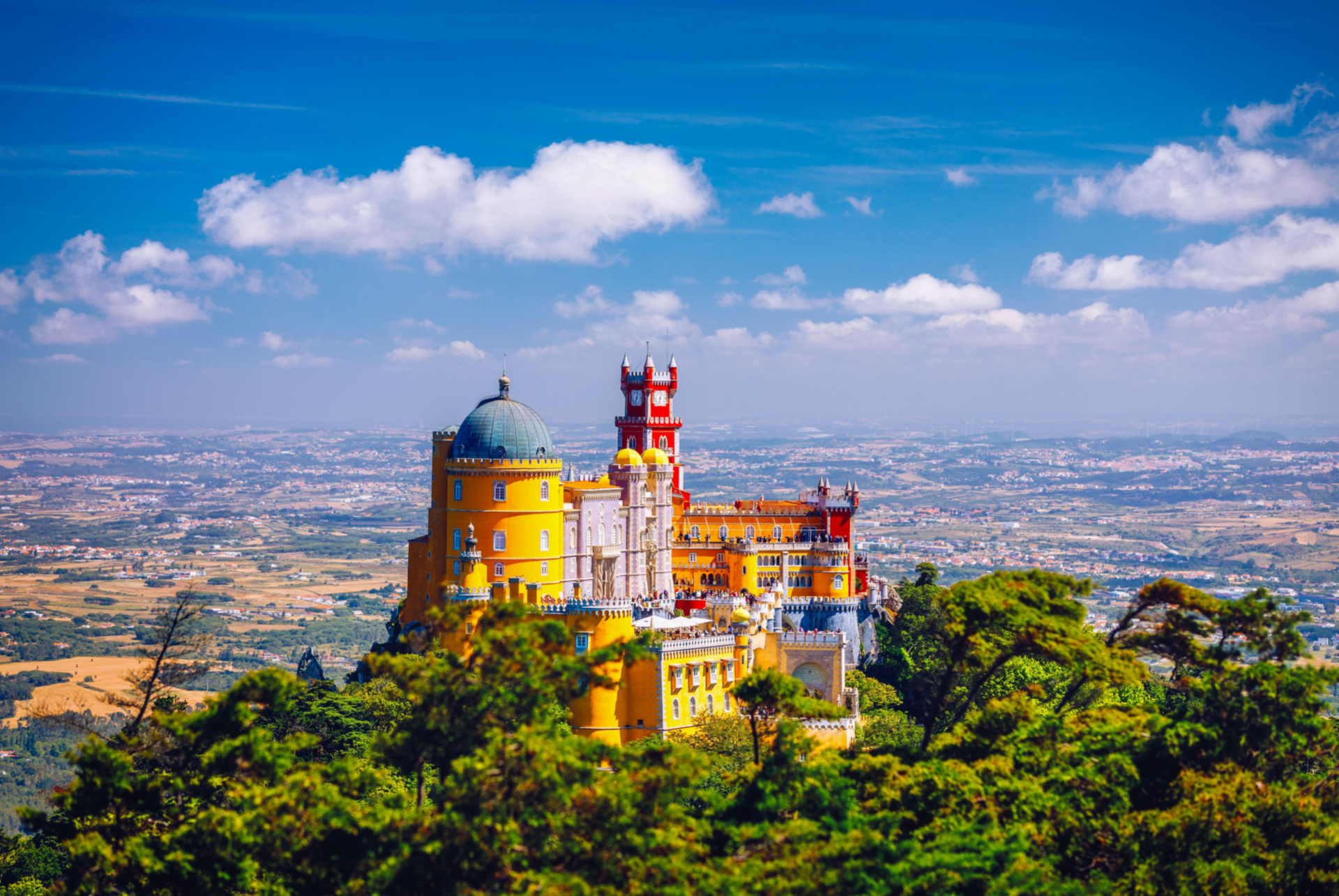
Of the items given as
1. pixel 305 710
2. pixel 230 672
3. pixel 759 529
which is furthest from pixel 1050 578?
pixel 230 672

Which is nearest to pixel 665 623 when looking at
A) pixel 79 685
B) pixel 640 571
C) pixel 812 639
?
pixel 812 639

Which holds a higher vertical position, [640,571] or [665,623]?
[640,571]

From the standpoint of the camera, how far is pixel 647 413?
109m

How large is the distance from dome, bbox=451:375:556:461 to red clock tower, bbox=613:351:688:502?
29.4 m

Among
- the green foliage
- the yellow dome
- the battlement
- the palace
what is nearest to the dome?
the palace

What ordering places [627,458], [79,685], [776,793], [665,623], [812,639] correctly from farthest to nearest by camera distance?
1. [79,685]
2. [627,458]
3. [812,639]
4. [665,623]
5. [776,793]

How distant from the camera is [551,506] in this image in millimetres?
79562

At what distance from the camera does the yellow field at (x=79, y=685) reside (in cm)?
15862

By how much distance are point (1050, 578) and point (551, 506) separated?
35.4 meters

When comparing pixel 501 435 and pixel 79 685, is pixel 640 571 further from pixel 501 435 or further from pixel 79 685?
pixel 79 685

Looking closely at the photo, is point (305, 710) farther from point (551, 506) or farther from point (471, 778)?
point (471, 778)

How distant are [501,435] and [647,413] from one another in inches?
1250

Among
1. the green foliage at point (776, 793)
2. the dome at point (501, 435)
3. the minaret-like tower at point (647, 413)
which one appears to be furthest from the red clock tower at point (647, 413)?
the green foliage at point (776, 793)

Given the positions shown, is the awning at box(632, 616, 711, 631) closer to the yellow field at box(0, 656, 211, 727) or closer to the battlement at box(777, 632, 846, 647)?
the battlement at box(777, 632, 846, 647)
